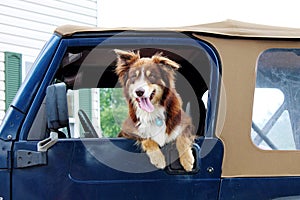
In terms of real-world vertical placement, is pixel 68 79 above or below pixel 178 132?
above

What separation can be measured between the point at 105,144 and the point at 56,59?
53 cm

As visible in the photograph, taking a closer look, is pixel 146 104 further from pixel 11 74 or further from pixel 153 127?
pixel 11 74

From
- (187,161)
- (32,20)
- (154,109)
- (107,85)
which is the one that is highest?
(32,20)

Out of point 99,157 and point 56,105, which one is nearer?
point 56,105

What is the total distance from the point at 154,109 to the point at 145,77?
18cm

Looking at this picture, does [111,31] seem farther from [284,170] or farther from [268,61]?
[284,170]

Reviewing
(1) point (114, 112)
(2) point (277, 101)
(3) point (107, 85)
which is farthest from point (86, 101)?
(2) point (277, 101)

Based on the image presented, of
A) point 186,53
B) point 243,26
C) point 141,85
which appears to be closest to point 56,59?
point 141,85

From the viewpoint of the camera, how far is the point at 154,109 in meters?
2.71

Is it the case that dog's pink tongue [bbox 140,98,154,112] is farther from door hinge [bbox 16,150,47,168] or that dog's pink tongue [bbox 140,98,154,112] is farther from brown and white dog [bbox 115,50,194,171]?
door hinge [bbox 16,150,47,168]

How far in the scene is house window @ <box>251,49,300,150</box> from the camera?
2793 mm

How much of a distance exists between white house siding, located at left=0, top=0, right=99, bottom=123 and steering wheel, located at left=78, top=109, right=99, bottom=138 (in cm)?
413

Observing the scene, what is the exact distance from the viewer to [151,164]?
2.66 m

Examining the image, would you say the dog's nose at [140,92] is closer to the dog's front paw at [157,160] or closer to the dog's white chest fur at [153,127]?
the dog's white chest fur at [153,127]
